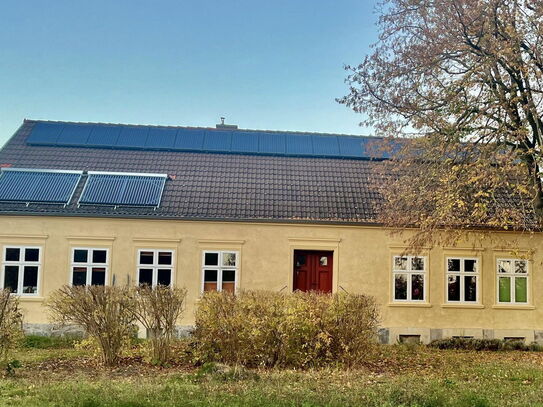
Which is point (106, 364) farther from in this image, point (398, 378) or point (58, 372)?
point (398, 378)

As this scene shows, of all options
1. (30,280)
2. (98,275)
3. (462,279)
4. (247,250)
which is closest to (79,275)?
(98,275)

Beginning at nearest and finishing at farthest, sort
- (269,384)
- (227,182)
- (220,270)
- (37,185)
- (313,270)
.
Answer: (269,384), (220,270), (37,185), (313,270), (227,182)

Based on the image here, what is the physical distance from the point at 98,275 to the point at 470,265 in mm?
11621

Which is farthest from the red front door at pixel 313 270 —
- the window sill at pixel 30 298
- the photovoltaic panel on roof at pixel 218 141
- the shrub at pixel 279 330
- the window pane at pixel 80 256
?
the window sill at pixel 30 298

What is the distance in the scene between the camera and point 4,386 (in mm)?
8789

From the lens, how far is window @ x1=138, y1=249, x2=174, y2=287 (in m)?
17.6

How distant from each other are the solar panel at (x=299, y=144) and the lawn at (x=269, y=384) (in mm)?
10556

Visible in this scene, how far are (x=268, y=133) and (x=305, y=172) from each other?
3.74 meters

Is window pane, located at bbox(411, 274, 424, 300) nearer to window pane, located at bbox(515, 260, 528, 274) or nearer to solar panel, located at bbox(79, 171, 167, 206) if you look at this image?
window pane, located at bbox(515, 260, 528, 274)

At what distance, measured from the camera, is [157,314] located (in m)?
11.6

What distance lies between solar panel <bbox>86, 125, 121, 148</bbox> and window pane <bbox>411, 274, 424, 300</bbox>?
11.9m

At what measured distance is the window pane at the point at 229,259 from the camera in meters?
17.9

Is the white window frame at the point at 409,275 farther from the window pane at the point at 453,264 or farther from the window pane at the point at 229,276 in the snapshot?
the window pane at the point at 229,276

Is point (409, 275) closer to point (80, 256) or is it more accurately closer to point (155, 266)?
point (155, 266)
